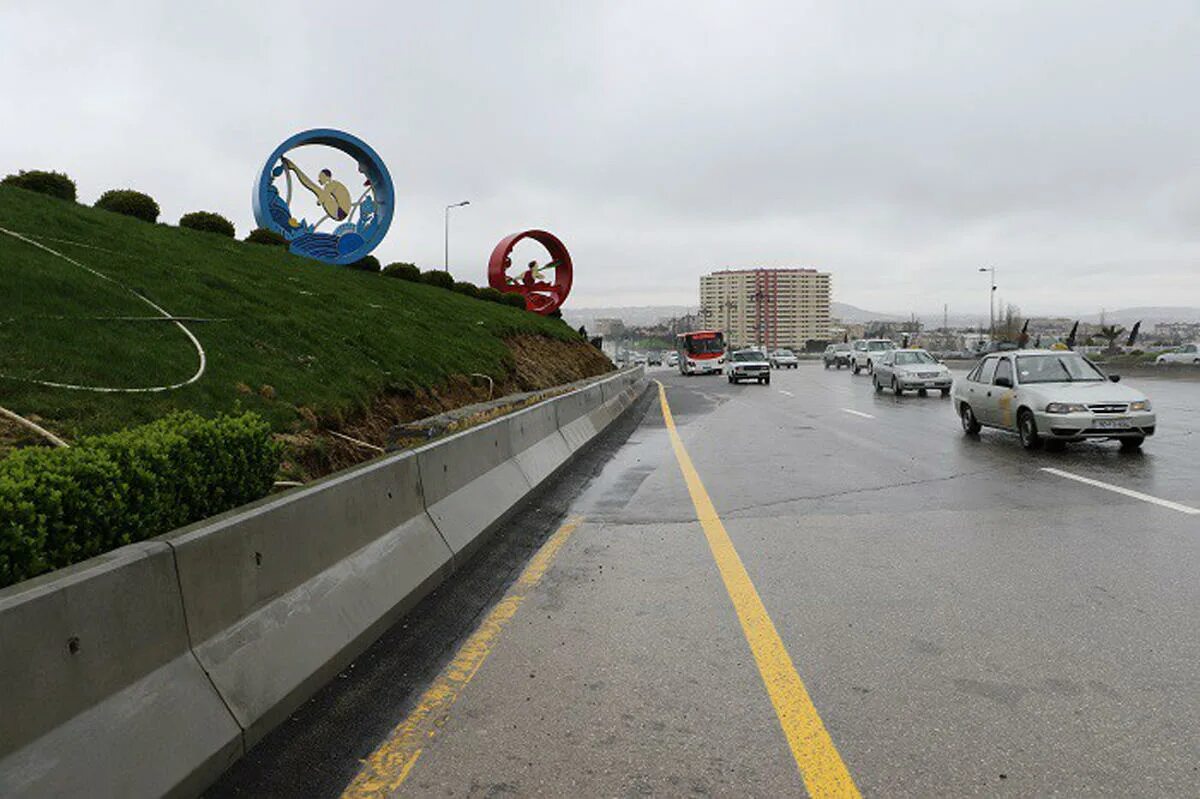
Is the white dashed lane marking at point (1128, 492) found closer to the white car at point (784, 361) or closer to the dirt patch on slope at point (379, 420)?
the dirt patch on slope at point (379, 420)

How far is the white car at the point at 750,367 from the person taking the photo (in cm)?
4022

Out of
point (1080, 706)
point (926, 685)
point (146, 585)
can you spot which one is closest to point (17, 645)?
point (146, 585)

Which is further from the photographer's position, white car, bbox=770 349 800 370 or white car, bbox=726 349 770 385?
white car, bbox=770 349 800 370

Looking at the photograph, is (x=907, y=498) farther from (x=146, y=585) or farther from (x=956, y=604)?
(x=146, y=585)

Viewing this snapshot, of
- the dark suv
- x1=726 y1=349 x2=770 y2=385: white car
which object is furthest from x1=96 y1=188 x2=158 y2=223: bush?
the dark suv

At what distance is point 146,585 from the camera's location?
3.12 metres

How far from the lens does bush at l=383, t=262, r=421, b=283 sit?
35.6m

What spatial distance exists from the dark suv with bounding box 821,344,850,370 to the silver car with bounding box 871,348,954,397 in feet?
96.3

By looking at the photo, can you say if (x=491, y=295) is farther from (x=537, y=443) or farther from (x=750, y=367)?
(x=537, y=443)

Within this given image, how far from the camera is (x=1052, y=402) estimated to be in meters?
12.6

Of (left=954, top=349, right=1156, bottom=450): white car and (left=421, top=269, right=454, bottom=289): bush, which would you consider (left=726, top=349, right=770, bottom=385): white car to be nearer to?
(left=421, top=269, right=454, bottom=289): bush

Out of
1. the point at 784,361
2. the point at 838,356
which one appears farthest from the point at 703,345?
the point at 784,361

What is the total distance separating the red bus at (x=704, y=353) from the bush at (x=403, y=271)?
2865cm

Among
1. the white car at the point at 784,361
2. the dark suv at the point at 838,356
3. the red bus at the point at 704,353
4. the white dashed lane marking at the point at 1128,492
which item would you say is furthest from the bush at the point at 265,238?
the white car at the point at 784,361
